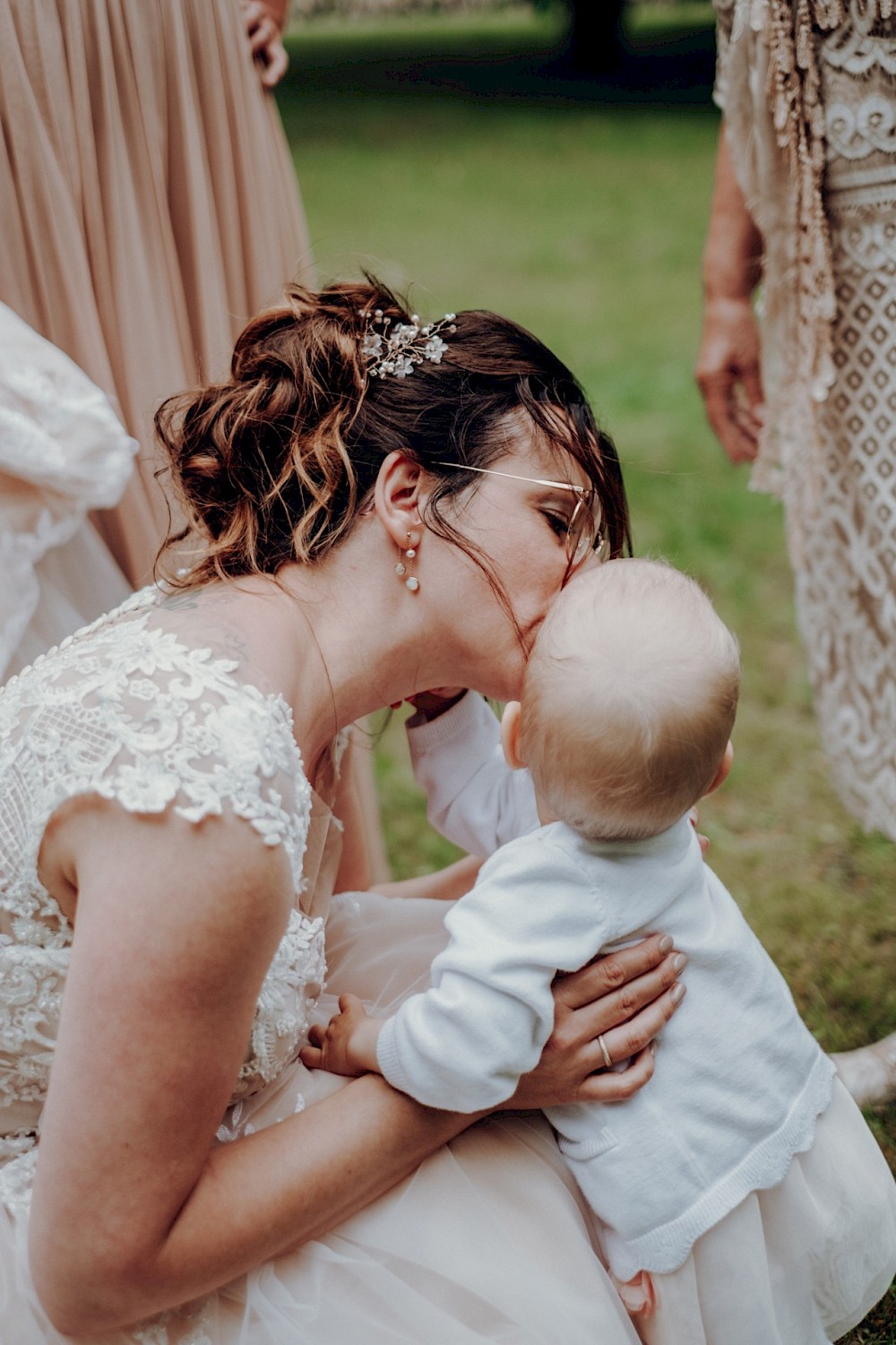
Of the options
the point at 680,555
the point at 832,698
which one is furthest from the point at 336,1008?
the point at 680,555

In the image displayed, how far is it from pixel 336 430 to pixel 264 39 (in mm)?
1096

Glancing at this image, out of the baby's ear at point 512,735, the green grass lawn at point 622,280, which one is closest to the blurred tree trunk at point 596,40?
the green grass lawn at point 622,280

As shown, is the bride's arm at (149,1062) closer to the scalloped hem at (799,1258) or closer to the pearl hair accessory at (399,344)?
the scalloped hem at (799,1258)

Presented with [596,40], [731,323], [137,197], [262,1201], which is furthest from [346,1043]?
[596,40]

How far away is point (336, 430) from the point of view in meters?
1.98

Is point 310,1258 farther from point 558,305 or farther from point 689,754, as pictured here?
point 558,305

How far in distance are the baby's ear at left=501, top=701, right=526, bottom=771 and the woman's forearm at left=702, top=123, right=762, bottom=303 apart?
4.83ft

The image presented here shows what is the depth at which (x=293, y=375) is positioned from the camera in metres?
2.04

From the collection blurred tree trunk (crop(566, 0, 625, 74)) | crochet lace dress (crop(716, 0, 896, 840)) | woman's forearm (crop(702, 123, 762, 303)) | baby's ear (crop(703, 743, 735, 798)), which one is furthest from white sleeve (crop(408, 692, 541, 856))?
blurred tree trunk (crop(566, 0, 625, 74))

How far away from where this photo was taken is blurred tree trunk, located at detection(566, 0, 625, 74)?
2056 centimetres

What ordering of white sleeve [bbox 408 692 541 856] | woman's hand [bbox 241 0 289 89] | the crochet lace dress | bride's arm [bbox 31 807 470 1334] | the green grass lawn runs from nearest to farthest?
1. bride's arm [bbox 31 807 470 1334]
2. white sleeve [bbox 408 692 541 856]
3. the crochet lace dress
4. woman's hand [bbox 241 0 289 89]
5. the green grass lawn

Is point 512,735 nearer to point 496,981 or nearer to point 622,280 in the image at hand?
point 496,981

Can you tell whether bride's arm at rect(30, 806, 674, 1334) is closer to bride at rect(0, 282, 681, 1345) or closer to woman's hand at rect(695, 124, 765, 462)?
bride at rect(0, 282, 681, 1345)

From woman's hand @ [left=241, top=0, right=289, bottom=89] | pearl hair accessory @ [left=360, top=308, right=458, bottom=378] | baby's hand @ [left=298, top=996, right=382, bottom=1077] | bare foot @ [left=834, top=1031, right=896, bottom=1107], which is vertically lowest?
bare foot @ [left=834, top=1031, right=896, bottom=1107]
